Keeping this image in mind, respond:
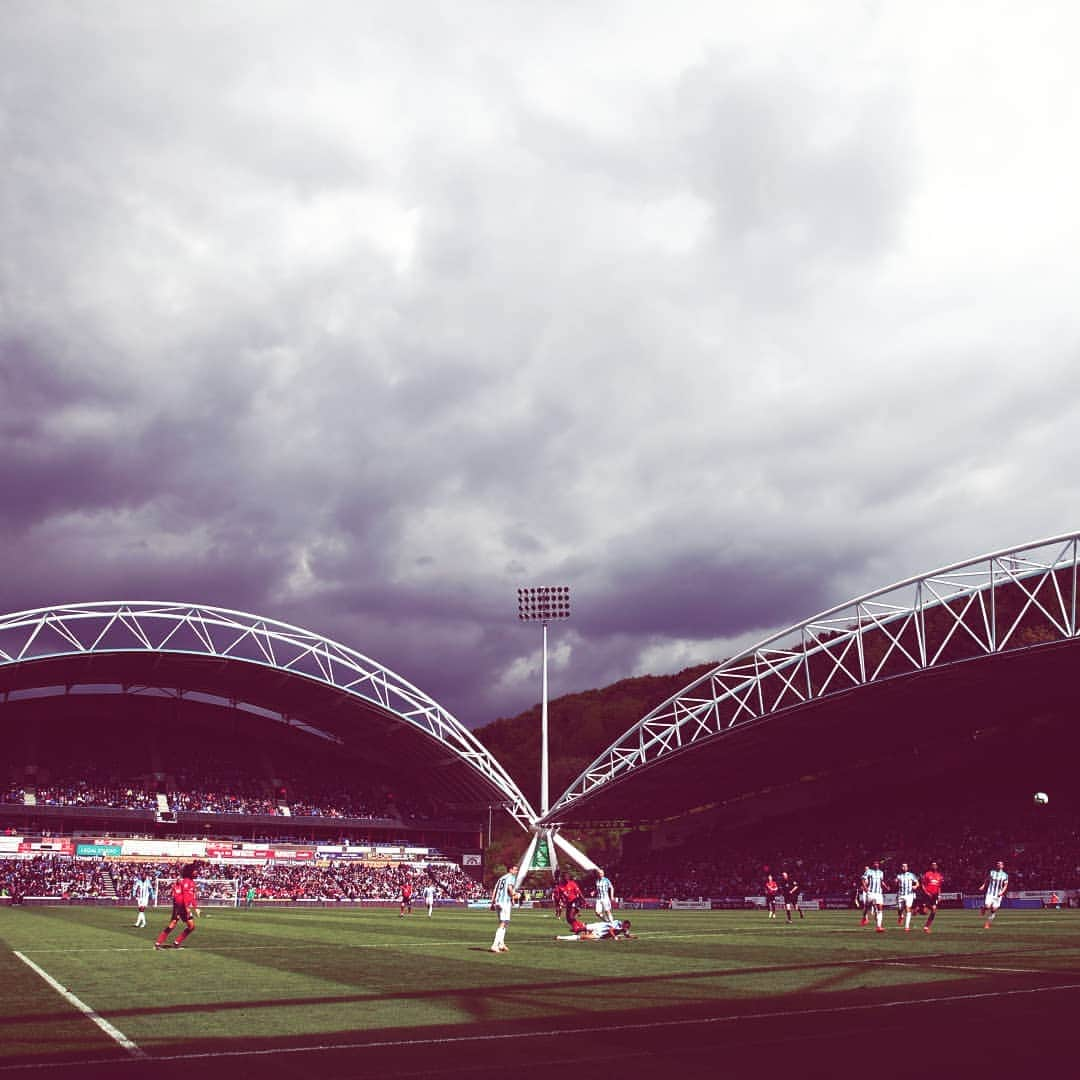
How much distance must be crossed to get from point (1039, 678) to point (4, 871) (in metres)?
67.7

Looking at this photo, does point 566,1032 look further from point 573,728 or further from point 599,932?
point 573,728

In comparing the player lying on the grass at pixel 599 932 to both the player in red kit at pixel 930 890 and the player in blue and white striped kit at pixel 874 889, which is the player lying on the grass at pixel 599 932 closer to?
the player in blue and white striped kit at pixel 874 889

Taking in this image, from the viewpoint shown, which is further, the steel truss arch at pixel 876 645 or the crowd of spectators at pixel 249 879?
the crowd of spectators at pixel 249 879

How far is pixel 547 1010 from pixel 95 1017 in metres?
5.10

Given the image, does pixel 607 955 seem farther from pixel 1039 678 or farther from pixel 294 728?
pixel 294 728

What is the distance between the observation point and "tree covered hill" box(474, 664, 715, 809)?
122000 mm

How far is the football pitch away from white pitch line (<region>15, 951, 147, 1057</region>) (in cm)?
6

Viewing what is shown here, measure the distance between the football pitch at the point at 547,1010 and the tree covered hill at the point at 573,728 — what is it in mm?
99979

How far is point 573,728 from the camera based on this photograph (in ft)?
425

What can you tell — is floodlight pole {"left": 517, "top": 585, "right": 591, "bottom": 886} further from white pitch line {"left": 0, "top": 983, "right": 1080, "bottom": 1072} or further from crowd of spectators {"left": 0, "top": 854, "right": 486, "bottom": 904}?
white pitch line {"left": 0, "top": 983, "right": 1080, "bottom": 1072}

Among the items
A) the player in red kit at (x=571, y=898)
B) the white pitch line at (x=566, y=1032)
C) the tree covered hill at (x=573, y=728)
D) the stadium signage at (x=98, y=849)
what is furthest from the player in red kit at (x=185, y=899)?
the tree covered hill at (x=573, y=728)

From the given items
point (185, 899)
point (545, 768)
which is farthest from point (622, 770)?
point (185, 899)

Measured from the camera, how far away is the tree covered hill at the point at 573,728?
122m

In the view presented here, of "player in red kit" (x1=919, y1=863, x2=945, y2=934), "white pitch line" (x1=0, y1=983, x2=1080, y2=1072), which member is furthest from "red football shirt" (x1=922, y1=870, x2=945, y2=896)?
"white pitch line" (x1=0, y1=983, x2=1080, y2=1072)
